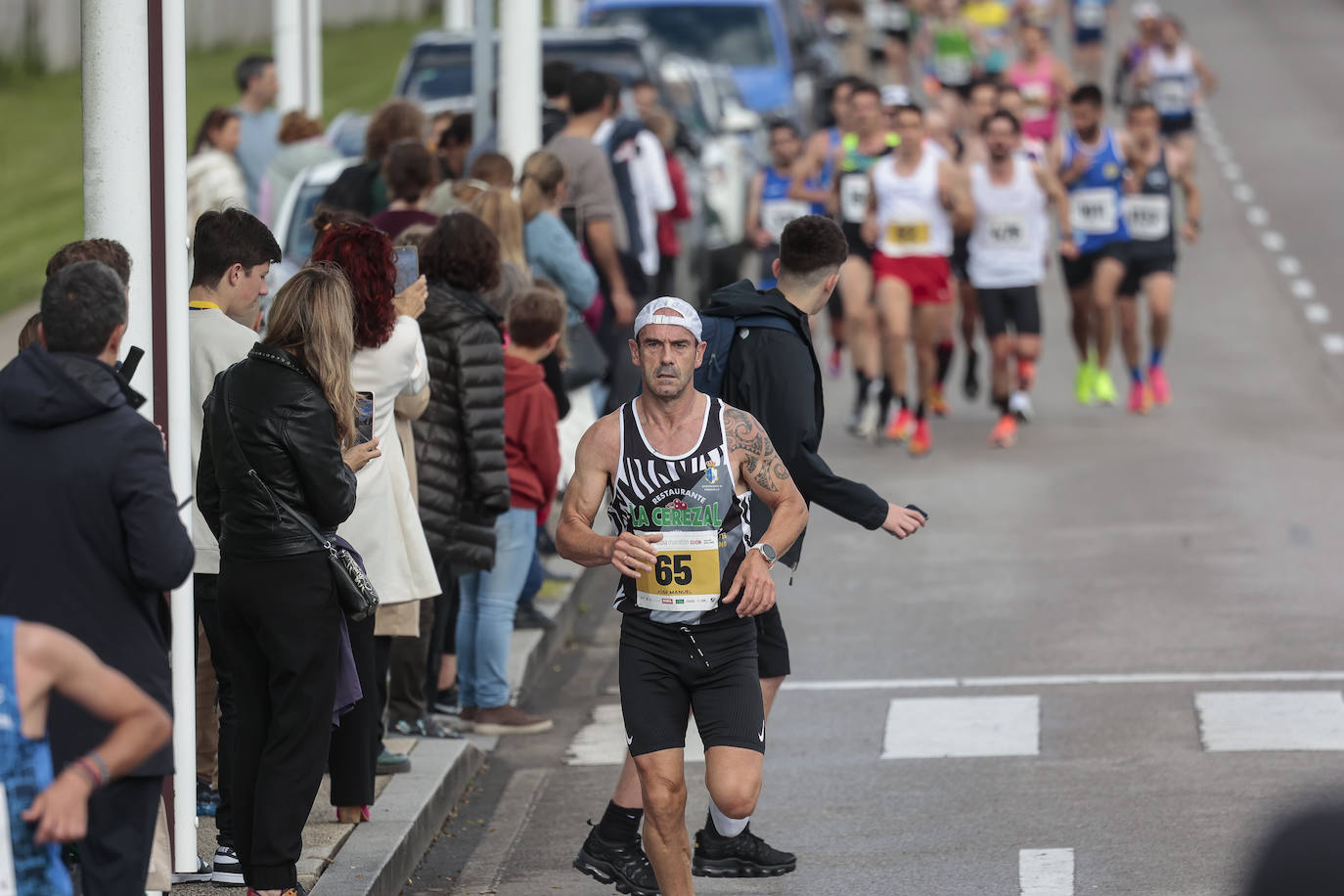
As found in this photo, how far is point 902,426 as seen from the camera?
16297 millimetres

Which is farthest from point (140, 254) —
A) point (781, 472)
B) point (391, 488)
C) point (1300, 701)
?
point (1300, 701)

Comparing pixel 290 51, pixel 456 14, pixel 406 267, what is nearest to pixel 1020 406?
pixel 290 51

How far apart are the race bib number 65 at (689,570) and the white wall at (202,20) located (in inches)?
890

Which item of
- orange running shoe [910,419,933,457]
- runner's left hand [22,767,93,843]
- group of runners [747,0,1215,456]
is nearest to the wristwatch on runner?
runner's left hand [22,767,93,843]

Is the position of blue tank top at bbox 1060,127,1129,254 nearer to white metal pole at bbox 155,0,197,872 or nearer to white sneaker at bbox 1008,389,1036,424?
white sneaker at bbox 1008,389,1036,424

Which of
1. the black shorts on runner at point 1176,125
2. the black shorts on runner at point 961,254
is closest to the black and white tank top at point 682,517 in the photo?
the black shorts on runner at point 961,254

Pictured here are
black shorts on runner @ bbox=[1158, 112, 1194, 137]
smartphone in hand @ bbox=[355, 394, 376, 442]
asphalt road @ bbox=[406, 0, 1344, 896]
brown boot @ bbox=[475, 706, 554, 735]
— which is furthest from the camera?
black shorts on runner @ bbox=[1158, 112, 1194, 137]

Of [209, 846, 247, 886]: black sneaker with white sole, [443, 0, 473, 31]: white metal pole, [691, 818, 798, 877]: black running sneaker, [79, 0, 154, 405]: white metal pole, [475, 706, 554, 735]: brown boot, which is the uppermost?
[79, 0, 154, 405]: white metal pole

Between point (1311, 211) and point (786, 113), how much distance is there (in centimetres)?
861

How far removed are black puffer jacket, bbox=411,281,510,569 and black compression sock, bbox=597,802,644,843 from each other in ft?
5.07

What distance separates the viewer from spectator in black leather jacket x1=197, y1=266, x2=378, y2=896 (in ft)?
20.5

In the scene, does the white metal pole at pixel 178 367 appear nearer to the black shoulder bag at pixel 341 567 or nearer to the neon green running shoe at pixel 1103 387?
the black shoulder bag at pixel 341 567

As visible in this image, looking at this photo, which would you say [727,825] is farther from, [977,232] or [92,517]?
[977,232]

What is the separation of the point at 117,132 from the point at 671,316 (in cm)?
158
